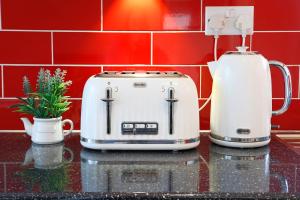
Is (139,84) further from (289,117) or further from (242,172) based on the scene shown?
(289,117)

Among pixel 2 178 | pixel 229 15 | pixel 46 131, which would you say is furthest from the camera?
pixel 229 15

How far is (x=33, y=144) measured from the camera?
1.34 meters

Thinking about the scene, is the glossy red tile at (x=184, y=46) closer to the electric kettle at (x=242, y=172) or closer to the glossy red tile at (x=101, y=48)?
the glossy red tile at (x=101, y=48)

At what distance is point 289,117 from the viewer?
154 cm

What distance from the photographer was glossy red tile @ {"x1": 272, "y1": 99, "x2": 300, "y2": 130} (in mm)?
1534

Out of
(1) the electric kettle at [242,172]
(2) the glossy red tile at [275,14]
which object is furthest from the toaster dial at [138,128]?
(2) the glossy red tile at [275,14]

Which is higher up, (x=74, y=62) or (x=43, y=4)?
(x=43, y=4)

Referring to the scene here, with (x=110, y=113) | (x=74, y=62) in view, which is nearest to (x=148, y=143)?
(x=110, y=113)

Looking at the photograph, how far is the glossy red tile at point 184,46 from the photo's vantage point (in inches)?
59.3

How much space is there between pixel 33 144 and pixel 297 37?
88 cm

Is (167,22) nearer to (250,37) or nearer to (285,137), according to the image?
(250,37)

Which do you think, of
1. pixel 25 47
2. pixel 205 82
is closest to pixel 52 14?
pixel 25 47

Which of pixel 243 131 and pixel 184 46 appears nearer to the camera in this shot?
pixel 243 131

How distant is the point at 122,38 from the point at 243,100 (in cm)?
46
